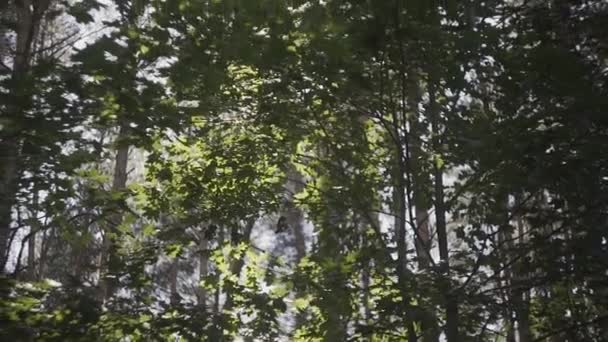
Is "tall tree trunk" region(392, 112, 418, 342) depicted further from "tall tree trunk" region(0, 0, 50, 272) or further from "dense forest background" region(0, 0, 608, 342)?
"tall tree trunk" region(0, 0, 50, 272)

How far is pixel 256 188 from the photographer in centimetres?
562

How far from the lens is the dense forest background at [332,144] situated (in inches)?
144

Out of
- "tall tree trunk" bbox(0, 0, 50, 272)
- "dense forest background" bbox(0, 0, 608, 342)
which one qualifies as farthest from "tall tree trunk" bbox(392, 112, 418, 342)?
"tall tree trunk" bbox(0, 0, 50, 272)

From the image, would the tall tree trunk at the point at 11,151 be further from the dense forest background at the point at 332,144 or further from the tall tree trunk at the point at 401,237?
the tall tree trunk at the point at 401,237

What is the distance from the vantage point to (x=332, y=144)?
5020mm

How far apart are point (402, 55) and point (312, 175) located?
7.31ft

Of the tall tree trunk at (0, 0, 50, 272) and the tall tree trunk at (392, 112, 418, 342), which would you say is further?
the tall tree trunk at (392, 112, 418, 342)

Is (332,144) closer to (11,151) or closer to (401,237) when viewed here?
(401,237)

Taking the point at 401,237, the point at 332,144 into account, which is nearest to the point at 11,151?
the point at 332,144

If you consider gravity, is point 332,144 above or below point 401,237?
above

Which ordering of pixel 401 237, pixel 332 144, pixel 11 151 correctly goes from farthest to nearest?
pixel 332 144 < pixel 401 237 < pixel 11 151

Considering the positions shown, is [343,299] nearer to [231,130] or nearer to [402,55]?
[402,55]

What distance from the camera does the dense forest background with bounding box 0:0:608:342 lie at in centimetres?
366

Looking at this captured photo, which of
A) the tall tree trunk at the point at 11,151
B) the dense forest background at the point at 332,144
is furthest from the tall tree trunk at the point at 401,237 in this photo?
the tall tree trunk at the point at 11,151
